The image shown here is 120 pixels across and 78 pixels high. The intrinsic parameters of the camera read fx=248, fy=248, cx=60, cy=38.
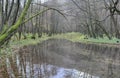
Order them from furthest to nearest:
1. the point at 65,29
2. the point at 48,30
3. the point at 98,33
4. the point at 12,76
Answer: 1. the point at 65,29
2. the point at 48,30
3. the point at 98,33
4. the point at 12,76

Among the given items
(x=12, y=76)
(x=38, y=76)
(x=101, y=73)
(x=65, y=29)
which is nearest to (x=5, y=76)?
(x=12, y=76)

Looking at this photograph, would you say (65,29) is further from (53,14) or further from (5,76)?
(5,76)

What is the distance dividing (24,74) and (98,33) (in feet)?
128

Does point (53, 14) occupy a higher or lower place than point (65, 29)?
higher

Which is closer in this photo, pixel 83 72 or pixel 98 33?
pixel 83 72

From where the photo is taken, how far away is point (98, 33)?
48469 millimetres

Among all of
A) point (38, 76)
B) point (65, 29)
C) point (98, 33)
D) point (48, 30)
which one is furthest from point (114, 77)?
point (65, 29)

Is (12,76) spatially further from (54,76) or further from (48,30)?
(48,30)

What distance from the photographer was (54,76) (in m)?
10.7

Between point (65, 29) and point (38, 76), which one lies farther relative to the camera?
point (65, 29)

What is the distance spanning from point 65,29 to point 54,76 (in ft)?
312

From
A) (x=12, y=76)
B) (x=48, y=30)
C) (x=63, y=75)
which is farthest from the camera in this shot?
(x=48, y=30)

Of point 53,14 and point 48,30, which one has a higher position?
point 53,14

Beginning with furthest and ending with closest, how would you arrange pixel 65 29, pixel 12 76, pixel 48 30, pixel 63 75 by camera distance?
pixel 65 29
pixel 48 30
pixel 63 75
pixel 12 76
